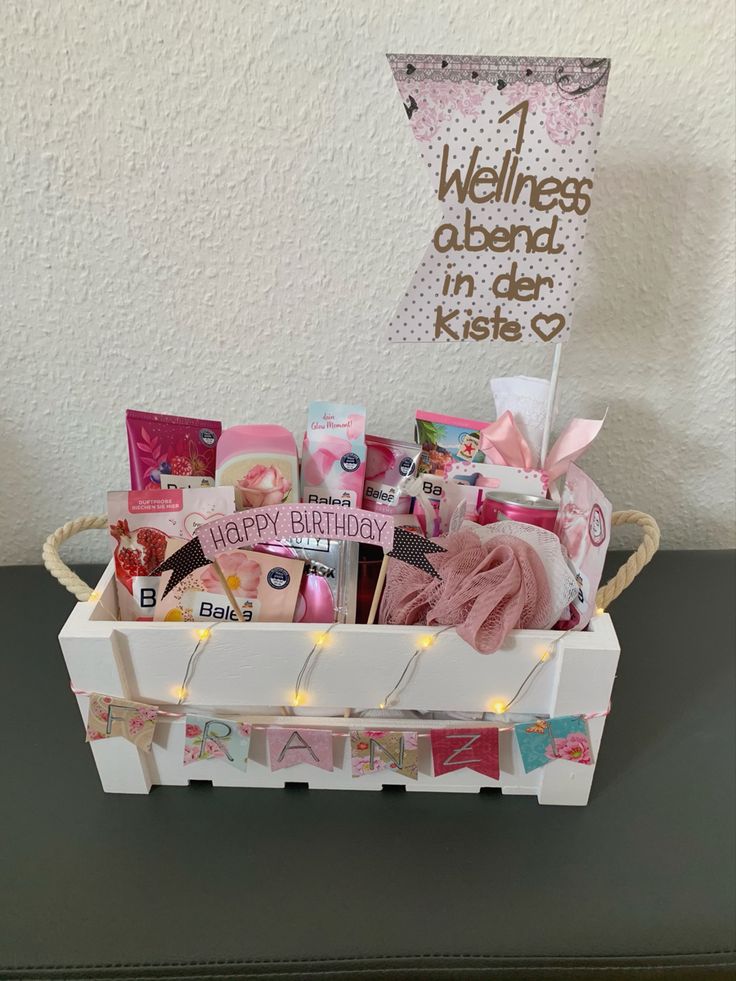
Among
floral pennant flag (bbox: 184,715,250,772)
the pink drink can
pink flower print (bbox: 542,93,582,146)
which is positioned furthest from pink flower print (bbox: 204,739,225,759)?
pink flower print (bbox: 542,93,582,146)

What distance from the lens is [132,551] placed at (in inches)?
25.6

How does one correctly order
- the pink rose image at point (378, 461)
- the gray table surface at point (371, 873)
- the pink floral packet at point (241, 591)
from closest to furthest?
the gray table surface at point (371, 873), the pink floral packet at point (241, 591), the pink rose image at point (378, 461)

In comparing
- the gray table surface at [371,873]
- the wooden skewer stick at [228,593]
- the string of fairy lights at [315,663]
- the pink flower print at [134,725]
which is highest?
the wooden skewer stick at [228,593]

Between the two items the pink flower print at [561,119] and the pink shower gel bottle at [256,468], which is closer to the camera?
the pink flower print at [561,119]

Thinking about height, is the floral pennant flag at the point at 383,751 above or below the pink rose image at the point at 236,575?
below

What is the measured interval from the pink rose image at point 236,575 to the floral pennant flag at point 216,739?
115 mm

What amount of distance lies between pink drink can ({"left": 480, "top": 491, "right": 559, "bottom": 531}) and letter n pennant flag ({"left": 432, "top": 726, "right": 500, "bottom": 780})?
0.64 feet

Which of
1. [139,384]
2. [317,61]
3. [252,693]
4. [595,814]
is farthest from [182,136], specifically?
[595,814]

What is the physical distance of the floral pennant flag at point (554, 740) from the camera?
60 centimetres

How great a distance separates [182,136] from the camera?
73 centimetres

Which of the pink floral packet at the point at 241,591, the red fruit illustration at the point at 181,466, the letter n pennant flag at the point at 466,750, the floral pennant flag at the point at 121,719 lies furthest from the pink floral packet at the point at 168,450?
the letter n pennant flag at the point at 466,750

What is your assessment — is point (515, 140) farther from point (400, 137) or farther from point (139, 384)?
point (139, 384)

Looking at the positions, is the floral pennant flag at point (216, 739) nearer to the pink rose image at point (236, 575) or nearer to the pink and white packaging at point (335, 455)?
the pink rose image at point (236, 575)

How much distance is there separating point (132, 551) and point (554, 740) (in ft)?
1.40
